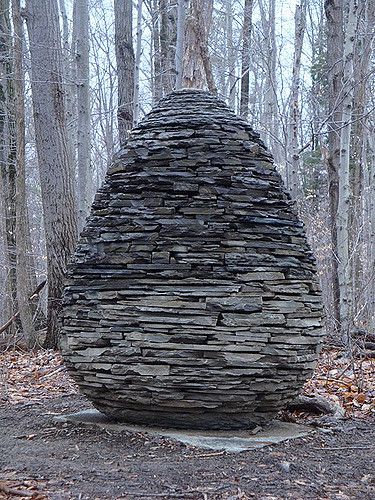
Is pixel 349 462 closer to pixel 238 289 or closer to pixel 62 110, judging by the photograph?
pixel 238 289

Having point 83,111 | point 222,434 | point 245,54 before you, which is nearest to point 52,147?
point 83,111

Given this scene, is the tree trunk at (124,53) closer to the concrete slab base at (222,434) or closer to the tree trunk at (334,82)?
the tree trunk at (334,82)

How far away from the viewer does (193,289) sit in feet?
15.8

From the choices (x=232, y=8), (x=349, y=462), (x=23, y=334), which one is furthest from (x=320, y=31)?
(x=349, y=462)

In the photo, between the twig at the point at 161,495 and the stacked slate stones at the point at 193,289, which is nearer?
the twig at the point at 161,495

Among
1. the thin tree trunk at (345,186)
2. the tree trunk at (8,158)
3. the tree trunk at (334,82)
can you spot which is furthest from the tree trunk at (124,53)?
the thin tree trunk at (345,186)

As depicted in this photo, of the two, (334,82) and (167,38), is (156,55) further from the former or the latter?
(334,82)

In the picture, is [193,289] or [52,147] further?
[52,147]

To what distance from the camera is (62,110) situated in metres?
9.61

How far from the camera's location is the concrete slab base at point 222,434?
A: 182 inches

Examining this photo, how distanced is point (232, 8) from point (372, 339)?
13.3m

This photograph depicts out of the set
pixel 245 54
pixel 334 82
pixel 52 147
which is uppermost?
pixel 245 54

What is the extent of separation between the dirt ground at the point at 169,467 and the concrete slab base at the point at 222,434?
0.10 metres

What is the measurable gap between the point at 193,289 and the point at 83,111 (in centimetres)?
613
